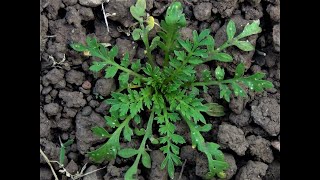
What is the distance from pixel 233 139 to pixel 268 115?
31cm

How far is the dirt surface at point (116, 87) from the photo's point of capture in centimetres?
400

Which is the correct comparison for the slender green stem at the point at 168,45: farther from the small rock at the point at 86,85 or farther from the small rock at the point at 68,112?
the small rock at the point at 68,112

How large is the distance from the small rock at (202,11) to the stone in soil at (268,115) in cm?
75

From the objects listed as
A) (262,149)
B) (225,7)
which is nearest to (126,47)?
(225,7)

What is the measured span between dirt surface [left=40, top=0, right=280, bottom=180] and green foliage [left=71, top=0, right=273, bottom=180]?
80 mm

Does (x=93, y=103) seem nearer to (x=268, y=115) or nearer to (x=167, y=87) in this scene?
(x=167, y=87)

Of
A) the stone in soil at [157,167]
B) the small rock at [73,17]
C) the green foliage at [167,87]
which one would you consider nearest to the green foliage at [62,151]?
the green foliage at [167,87]

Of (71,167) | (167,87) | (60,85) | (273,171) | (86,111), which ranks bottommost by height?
(273,171)

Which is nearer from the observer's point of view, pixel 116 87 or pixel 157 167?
pixel 157 167

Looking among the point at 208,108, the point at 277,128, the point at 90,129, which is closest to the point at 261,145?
the point at 277,128

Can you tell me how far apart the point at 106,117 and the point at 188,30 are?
2.90 ft

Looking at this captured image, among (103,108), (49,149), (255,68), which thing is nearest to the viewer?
(49,149)

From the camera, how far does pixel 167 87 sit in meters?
4.04

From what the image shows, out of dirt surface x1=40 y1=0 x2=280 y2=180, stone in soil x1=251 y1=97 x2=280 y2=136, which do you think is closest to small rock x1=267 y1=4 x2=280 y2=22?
dirt surface x1=40 y1=0 x2=280 y2=180
